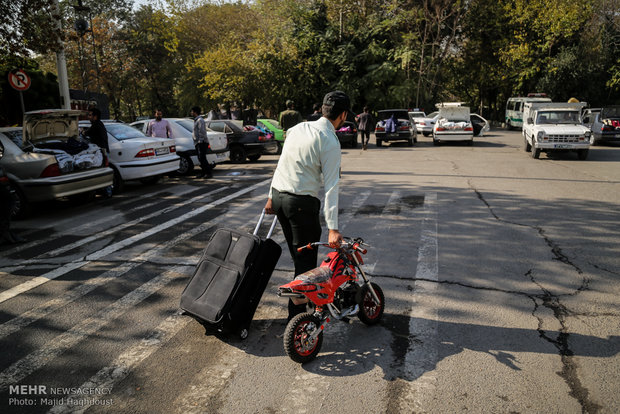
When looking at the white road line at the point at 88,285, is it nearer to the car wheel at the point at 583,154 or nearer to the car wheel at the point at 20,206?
the car wheel at the point at 20,206

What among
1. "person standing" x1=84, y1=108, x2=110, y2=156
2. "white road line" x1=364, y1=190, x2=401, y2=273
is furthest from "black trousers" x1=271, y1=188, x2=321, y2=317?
"person standing" x1=84, y1=108, x2=110, y2=156

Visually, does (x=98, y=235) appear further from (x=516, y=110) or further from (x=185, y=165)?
(x=516, y=110)

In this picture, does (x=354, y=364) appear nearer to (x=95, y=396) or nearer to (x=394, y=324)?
(x=394, y=324)

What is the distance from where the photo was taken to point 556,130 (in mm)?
15672

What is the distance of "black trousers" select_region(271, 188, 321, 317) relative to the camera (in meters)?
3.62

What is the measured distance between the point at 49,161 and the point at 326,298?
7.09 metres

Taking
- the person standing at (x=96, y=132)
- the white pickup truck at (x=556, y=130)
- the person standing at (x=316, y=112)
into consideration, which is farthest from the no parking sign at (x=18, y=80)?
the white pickup truck at (x=556, y=130)

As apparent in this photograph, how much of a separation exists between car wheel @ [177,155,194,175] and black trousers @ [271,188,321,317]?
10135 millimetres

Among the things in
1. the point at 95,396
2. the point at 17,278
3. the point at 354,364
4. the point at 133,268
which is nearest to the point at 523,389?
the point at 354,364

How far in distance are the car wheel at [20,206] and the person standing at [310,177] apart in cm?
677

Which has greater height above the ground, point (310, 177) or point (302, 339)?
point (310, 177)

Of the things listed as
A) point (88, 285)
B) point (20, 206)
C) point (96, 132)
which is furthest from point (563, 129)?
point (20, 206)

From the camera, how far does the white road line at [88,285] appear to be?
166 inches

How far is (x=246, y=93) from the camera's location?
105 feet
